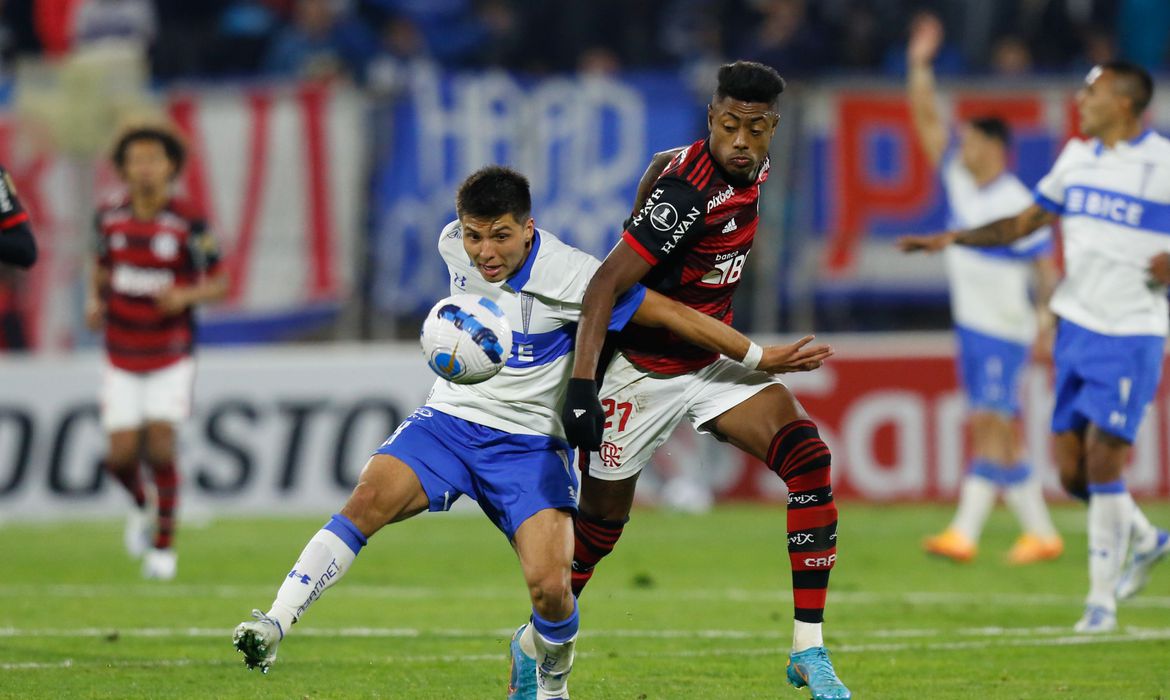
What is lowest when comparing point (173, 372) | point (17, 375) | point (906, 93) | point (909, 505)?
point (909, 505)

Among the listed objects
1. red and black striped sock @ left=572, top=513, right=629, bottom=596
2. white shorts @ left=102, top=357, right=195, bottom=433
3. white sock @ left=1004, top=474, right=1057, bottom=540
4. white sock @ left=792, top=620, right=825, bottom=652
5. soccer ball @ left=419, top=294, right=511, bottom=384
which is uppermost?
soccer ball @ left=419, top=294, right=511, bottom=384

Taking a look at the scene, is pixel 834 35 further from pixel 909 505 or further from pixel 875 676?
pixel 875 676

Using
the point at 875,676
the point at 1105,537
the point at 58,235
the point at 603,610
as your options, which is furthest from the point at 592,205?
the point at 875,676

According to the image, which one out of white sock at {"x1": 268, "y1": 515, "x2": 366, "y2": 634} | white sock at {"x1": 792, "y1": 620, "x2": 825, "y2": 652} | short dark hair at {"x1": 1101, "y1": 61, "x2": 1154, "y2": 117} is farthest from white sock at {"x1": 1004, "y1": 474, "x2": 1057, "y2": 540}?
white sock at {"x1": 268, "y1": 515, "x2": 366, "y2": 634}

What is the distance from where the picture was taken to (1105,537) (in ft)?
28.9

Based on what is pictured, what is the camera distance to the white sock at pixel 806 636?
6504 mm

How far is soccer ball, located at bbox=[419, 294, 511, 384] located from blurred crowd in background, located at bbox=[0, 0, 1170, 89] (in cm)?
1086

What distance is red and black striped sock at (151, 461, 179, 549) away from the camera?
1115 cm

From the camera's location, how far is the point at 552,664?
6.32 m

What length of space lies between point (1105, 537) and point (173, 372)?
20.3 ft

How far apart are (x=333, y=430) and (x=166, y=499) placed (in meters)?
3.82

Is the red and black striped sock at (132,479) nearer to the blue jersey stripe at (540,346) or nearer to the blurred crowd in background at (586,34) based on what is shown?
the blue jersey stripe at (540,346)

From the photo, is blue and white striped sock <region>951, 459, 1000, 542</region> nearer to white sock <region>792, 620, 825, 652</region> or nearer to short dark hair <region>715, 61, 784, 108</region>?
white sock <region>792, 620, 825, 652</region>

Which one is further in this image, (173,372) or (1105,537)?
(173,372)
